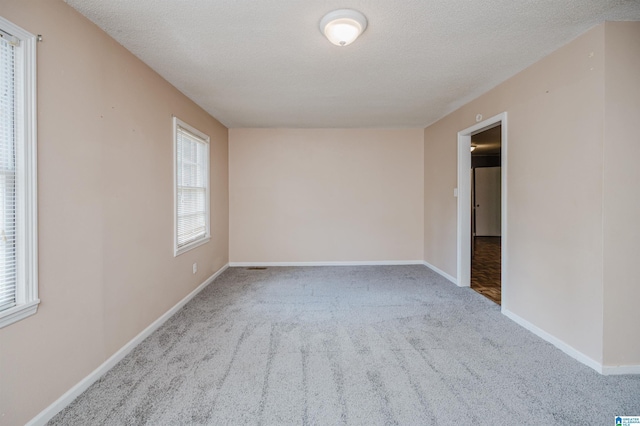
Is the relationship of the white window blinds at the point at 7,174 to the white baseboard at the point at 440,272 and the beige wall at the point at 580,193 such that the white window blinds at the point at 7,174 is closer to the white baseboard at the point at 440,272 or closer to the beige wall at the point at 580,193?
the beige wall at the point at 580,193

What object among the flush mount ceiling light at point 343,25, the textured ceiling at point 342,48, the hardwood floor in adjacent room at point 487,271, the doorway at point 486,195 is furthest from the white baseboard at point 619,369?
the doorway at point 486,195

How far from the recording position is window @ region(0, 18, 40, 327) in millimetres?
1438

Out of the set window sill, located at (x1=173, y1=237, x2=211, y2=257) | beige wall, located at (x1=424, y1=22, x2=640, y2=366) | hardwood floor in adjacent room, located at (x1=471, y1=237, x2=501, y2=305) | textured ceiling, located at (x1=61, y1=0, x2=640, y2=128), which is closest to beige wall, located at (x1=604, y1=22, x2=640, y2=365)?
beige wall, located at (x1=424, y1=22, x2=640, y2=366)

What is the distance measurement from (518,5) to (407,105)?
2015mm

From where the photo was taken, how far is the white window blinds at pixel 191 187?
3389mm

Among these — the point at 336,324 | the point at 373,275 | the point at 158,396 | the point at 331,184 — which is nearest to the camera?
the point at 158,396

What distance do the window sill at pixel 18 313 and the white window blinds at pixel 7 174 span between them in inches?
1.4

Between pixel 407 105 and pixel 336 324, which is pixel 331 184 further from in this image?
pixel 336 324

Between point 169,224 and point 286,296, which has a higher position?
point 169,224

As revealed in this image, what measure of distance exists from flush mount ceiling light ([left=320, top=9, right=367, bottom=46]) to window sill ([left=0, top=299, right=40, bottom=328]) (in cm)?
240

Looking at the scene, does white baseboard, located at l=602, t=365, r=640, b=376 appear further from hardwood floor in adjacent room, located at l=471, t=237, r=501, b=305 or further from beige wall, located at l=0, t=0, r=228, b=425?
beige wall, located at l=0, t=0, r=228, b=425

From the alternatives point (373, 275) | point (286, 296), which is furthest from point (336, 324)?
point (373, 275)

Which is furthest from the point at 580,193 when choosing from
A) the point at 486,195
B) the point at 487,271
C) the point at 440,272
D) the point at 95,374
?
the point at 486,195

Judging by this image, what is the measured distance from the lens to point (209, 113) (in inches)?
166
